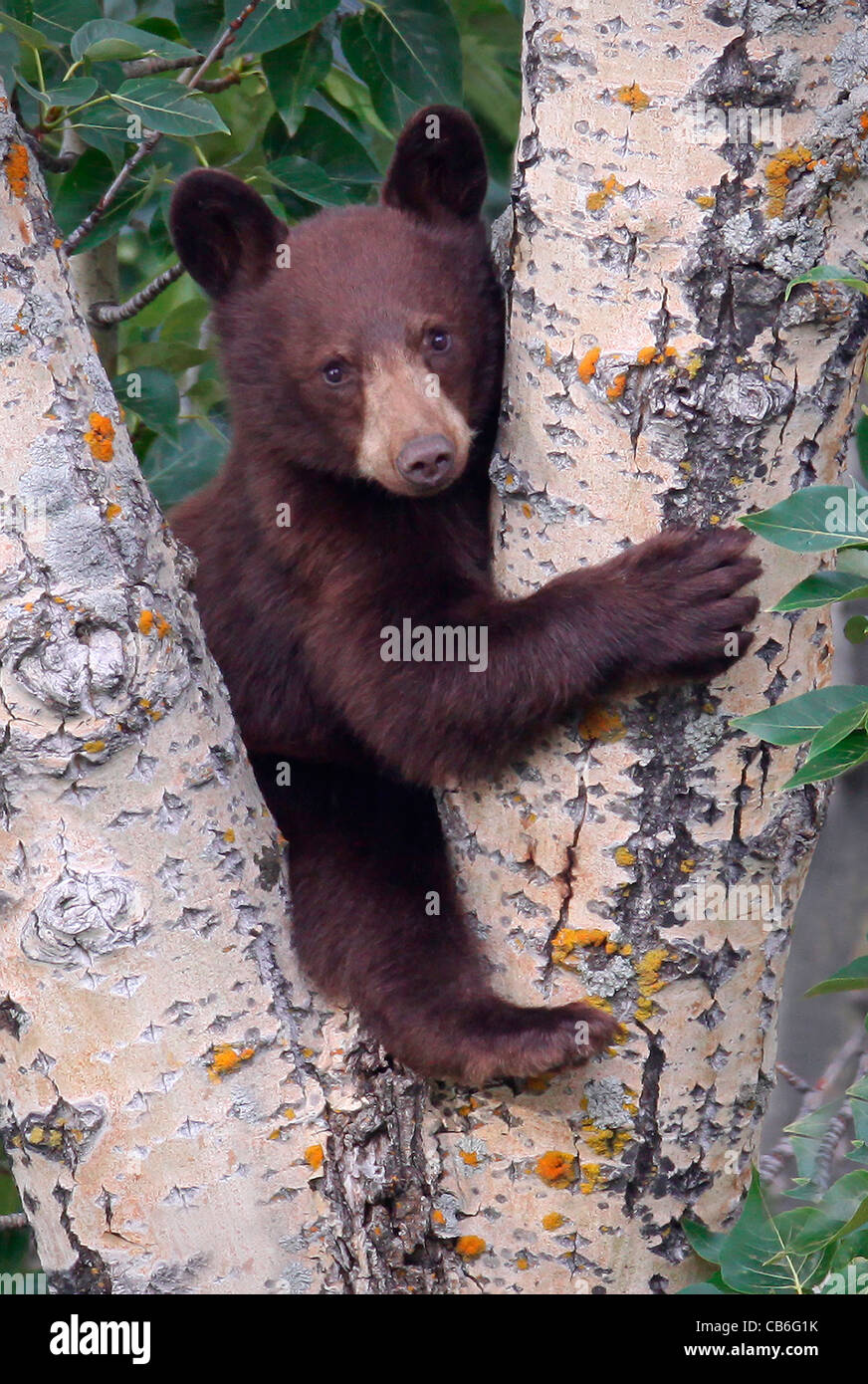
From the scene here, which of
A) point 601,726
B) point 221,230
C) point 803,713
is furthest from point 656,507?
point 221,230

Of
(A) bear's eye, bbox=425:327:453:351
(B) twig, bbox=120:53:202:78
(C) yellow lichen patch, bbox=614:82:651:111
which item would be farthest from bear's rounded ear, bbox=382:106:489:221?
(C) yellow lichen patch, bbox=614:82:651:111

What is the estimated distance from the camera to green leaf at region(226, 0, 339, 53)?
3707 mm

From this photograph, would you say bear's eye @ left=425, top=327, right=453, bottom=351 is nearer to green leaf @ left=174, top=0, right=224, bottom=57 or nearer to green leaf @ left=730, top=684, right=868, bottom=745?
green leaf @ left=174, top=0, right=224, bottom=57

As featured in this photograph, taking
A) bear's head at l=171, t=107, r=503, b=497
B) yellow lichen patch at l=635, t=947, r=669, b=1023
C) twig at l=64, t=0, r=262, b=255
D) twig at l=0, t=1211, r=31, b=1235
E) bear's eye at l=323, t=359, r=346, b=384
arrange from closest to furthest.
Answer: yellow lichen patch at l=635, t=947, r=669, b=1023
bear's head at l=171, t=107, r=503, b=497
bear's eye at l=323, t=359, r=346, b=384
twig at l=0, t=1211, r=31, b=1235
twig at l=64, t=0, r=262, b=255

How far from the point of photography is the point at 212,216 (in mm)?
3762

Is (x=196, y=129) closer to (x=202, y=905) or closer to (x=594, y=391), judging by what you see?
(x=594, y=391)

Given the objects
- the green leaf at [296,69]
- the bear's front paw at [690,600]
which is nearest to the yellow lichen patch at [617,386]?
the bear's front paw at [690,600]

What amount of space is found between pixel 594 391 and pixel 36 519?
43.6 inches

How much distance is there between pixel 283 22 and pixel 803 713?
2.54 meters

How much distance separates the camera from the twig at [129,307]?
4324 millimetres

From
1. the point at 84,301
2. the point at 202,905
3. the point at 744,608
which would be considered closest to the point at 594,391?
the point at 744,608

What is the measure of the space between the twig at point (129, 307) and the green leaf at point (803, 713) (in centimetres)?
274

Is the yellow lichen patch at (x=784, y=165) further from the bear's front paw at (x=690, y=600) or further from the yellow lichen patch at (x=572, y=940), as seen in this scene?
the yellow lichen patch at (x=572, y=940)

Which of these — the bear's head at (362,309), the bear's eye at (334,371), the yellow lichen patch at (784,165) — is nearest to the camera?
the yellow lichen patch at (784,165)
